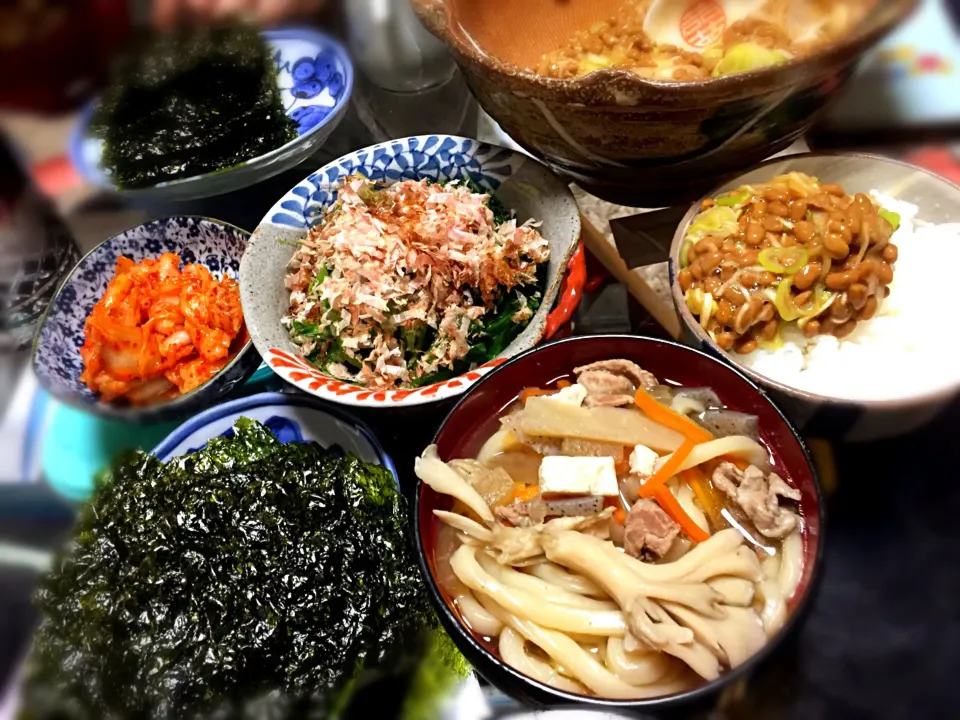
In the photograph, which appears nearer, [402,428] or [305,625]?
[305,625]

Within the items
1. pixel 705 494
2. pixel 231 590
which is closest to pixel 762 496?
pixel 705 494

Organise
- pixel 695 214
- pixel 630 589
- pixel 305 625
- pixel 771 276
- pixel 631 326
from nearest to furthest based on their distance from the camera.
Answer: pixel 630 589
pixel 305 625
pixel 771 276
pixel 695 214
pixel 631 326

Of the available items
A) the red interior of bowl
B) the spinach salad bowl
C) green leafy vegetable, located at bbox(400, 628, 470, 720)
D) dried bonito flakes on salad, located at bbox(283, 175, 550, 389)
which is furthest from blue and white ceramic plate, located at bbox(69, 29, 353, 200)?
green leafy vegetable, located at bbox(400, 628, 470, 720)

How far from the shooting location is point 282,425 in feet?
4.37

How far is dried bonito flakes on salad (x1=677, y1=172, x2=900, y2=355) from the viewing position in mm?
1148

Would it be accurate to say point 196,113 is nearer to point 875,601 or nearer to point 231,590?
point 231,590

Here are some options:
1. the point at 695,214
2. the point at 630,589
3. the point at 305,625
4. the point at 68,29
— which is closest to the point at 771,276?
the point at 695,214

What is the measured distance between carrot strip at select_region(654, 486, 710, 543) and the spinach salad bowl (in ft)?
1.23

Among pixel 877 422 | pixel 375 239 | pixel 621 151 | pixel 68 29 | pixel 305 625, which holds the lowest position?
pixel 305 625

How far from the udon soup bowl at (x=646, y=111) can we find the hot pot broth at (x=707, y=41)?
8 cm

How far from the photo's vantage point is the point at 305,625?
1.06 m

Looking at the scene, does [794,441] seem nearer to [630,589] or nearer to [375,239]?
[630,589]

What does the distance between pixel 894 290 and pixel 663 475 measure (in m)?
0.63

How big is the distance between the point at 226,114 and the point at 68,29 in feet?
2.50
